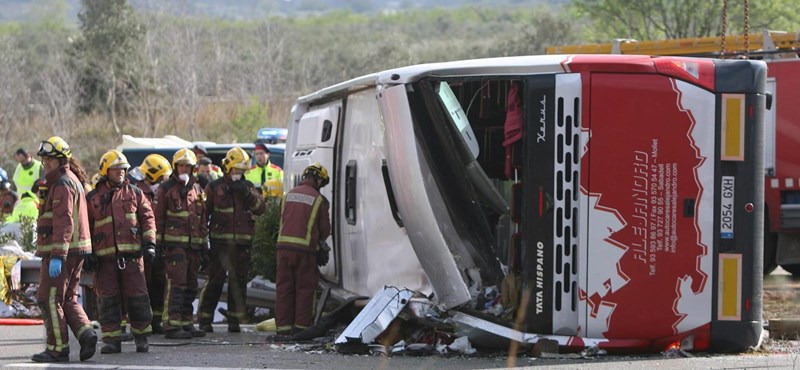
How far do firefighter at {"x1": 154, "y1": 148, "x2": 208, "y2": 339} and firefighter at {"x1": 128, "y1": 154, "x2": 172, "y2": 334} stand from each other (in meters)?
0.08

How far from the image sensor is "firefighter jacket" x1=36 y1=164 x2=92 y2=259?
877cm

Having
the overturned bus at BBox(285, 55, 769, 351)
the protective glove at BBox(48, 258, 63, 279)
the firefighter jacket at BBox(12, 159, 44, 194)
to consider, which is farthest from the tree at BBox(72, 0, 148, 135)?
the overturned bus at BBox(285, 55, 769, 351)

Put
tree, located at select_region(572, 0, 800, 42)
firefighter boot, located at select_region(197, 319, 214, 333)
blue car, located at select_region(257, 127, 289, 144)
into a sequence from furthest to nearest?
tree, located at select_region(572, 0, 800, 42), blue car, located at select_region(257, 127, 289, 144), firefighter boot, located at select_region(197, 319, 214, 333)

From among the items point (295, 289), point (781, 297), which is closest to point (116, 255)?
point (295, 289)

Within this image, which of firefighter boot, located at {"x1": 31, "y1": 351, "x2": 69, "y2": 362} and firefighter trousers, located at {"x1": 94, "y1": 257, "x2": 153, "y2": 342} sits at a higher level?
firefighter trousers, located at {"x1": 94, "y1": 257, "x2": 153, "y2": 342}

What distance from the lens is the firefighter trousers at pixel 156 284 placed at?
10750mm

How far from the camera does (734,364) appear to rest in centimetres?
792

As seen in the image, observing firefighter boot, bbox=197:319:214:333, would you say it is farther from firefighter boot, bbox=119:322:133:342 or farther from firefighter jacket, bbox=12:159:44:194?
firefighter jacket, bbox=12:159:44:194

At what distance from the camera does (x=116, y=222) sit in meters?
9.37

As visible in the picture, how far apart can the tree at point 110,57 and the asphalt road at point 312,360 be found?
31870 millimetres

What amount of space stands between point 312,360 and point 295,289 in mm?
1567

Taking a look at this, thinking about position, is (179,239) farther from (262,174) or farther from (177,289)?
(262,174)

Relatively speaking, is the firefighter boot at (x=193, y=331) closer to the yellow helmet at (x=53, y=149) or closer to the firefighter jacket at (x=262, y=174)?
the yellow helmet at (x=53, y=149)

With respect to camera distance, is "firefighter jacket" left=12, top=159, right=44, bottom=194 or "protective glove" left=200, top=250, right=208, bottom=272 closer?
"protective glove" left=200, top=250, right=208, bottom=272
